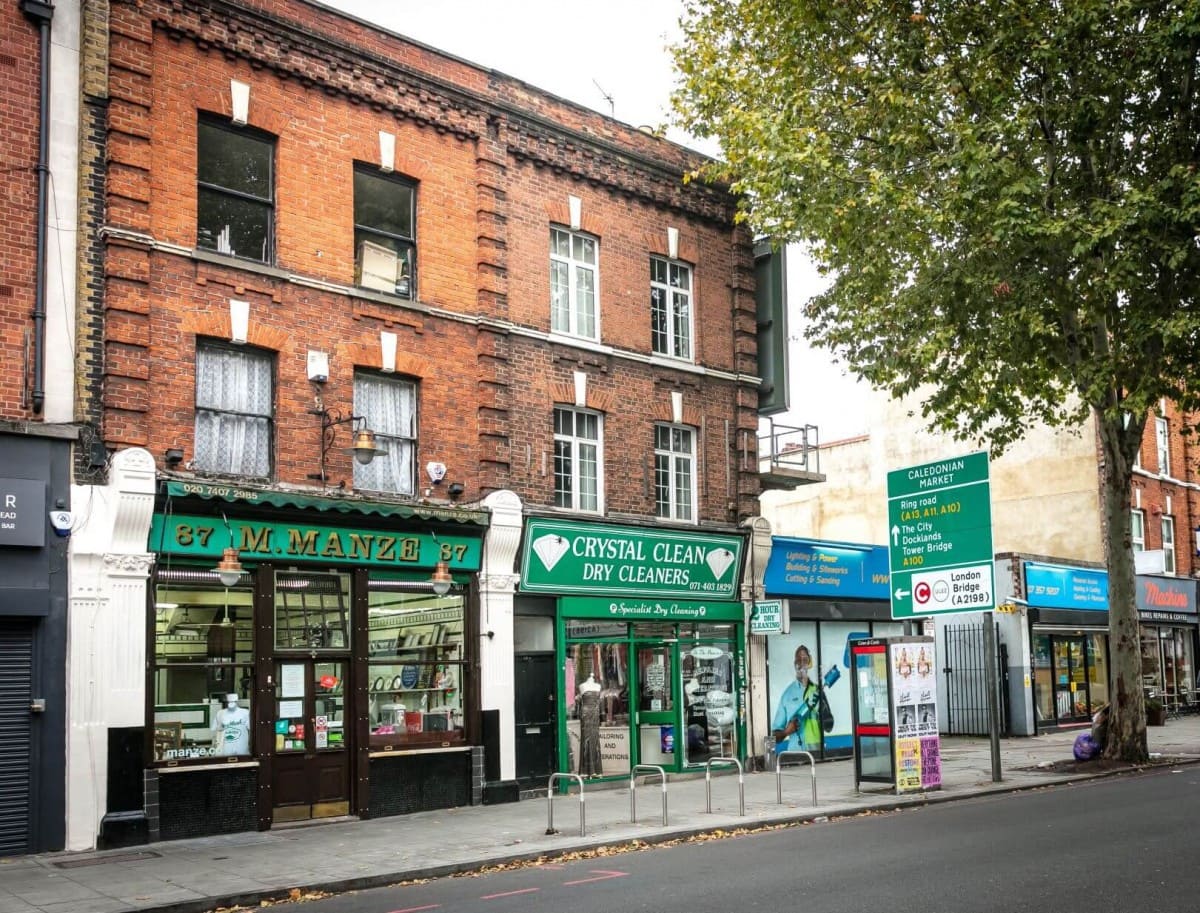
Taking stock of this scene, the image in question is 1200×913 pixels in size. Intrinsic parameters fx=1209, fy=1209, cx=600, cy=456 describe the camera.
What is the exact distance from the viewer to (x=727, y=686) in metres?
22.2

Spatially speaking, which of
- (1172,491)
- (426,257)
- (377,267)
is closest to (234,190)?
(377,267)

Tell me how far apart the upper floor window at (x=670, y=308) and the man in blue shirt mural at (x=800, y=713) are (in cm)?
646

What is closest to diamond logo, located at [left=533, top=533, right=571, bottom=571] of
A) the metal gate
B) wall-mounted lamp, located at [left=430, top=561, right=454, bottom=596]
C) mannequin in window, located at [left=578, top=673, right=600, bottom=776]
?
wall-mounted lamp, located at [left=430, top=561, right=454, bottom=596]

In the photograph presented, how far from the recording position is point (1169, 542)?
37344 mm

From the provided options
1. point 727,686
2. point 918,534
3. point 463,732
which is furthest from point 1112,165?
point 463,732

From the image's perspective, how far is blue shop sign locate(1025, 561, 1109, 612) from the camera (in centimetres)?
3034

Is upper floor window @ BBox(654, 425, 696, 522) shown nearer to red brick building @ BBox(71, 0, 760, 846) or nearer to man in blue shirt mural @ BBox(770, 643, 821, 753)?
red brick building @ BBox(71, 0, 760, 846)

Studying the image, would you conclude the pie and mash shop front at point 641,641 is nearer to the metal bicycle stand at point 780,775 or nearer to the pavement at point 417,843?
the pavement at point 417,843

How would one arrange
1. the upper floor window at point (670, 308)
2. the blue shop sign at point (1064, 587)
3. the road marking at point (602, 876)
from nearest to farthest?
the road marking at point (602, 876) < the upper floor window at point (670, 308) < the blue shop sign at point (1064, 587)

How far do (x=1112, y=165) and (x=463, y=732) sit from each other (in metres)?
13.7

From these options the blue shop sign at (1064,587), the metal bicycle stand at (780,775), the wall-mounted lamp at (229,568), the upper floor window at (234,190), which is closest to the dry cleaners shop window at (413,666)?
the wall-mounted lamp at (229,568)

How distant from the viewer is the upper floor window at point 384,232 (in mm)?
18094

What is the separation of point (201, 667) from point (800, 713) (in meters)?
12.1

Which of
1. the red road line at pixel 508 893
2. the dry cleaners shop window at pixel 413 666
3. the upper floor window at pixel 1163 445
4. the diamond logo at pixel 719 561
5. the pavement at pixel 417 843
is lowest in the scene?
the pavement at pixel 417 843
